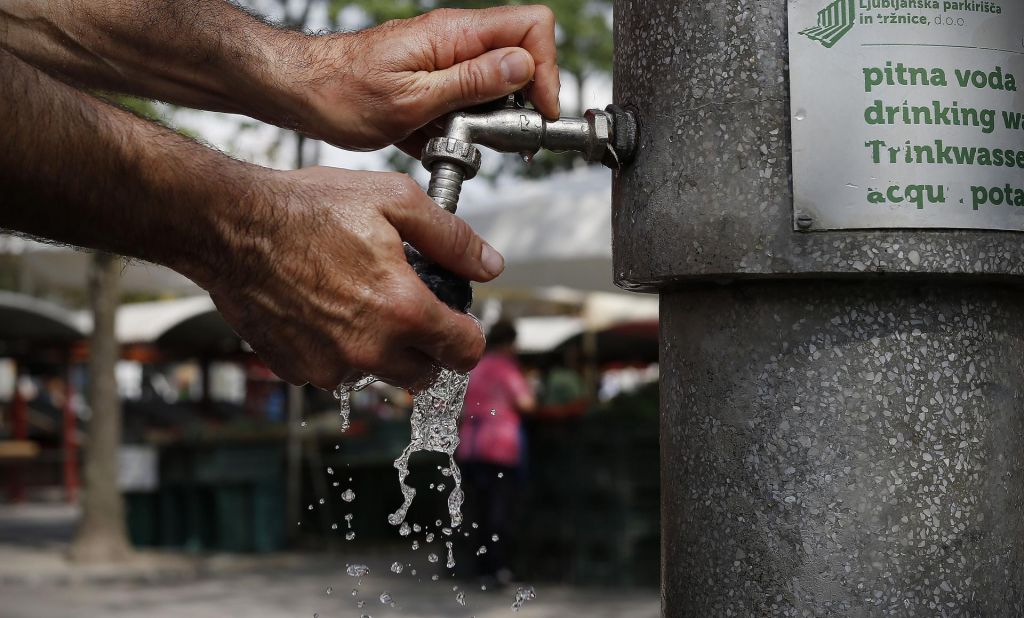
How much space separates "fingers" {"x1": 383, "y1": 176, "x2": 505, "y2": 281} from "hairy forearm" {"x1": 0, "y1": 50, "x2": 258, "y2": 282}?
19cm

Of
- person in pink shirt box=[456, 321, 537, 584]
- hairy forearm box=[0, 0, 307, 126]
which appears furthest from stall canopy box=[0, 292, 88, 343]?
hairy forearm box=[0, 0, 307, 126]

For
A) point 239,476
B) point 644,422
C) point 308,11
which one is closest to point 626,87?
point 644,422

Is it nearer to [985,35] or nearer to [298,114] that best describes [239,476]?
[298,114]

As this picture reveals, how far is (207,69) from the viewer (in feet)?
6.76

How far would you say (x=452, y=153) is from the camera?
5.61 feet

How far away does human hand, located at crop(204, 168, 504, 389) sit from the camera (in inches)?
55.9

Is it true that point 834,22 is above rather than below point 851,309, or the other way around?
above

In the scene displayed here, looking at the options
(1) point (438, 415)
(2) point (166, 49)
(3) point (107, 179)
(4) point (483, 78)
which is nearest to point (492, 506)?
(2) point (166, 49)

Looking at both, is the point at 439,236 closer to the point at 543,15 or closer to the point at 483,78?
the point at 483,78

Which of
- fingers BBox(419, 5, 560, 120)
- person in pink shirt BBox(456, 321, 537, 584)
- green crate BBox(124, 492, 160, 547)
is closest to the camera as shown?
fingers BBox(419, 5, 560, 120)

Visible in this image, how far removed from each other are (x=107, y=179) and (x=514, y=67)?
67 cm

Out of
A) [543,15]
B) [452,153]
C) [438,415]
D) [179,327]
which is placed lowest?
[438,415]

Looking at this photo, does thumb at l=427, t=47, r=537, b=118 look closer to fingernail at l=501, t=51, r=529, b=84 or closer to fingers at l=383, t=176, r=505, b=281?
fingernail at l=501, t=51, r=529, b=84

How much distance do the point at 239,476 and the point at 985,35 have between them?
9768 millimetres
